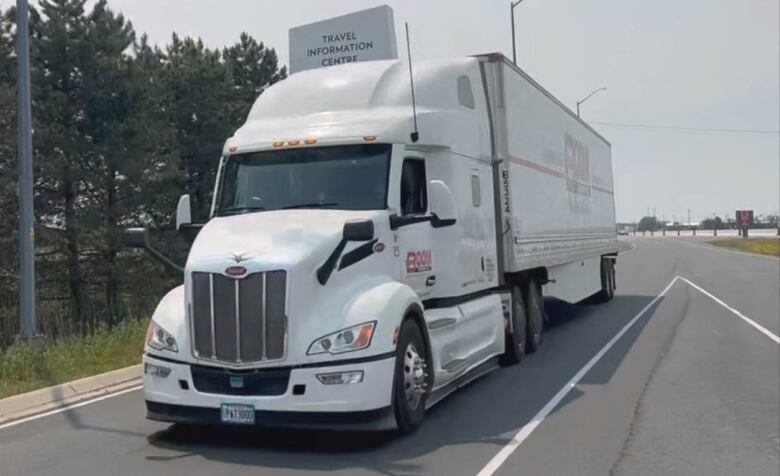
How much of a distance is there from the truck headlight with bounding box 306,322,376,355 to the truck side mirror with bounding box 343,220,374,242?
30.8 inches

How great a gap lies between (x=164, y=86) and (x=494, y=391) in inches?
967

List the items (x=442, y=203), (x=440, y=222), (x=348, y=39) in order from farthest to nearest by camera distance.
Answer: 1. (x=348, y=39)
2. (x=440, y=222)
3. (x=442, y=203)

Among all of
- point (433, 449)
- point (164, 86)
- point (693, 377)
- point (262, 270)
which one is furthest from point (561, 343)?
point (164, 86)

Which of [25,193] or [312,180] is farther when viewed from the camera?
[25,193]

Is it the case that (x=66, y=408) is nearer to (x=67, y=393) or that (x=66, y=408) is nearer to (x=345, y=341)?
(x=67, y=393)

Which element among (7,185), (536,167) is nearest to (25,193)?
(536,167)

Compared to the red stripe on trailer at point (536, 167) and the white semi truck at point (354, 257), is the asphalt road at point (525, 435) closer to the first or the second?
the white semi truck at point (354, 257)

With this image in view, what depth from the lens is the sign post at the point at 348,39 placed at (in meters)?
15.9

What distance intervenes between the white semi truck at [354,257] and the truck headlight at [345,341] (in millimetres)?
12

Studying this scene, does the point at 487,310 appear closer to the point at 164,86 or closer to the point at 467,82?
the point at 467,82

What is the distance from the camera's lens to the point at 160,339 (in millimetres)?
7262

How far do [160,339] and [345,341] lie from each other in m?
1.67

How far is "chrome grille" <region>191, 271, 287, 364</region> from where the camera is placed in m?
6.82

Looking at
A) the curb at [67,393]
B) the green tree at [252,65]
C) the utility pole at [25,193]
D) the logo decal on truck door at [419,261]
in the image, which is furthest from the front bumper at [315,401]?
the green tree at [252,65]
